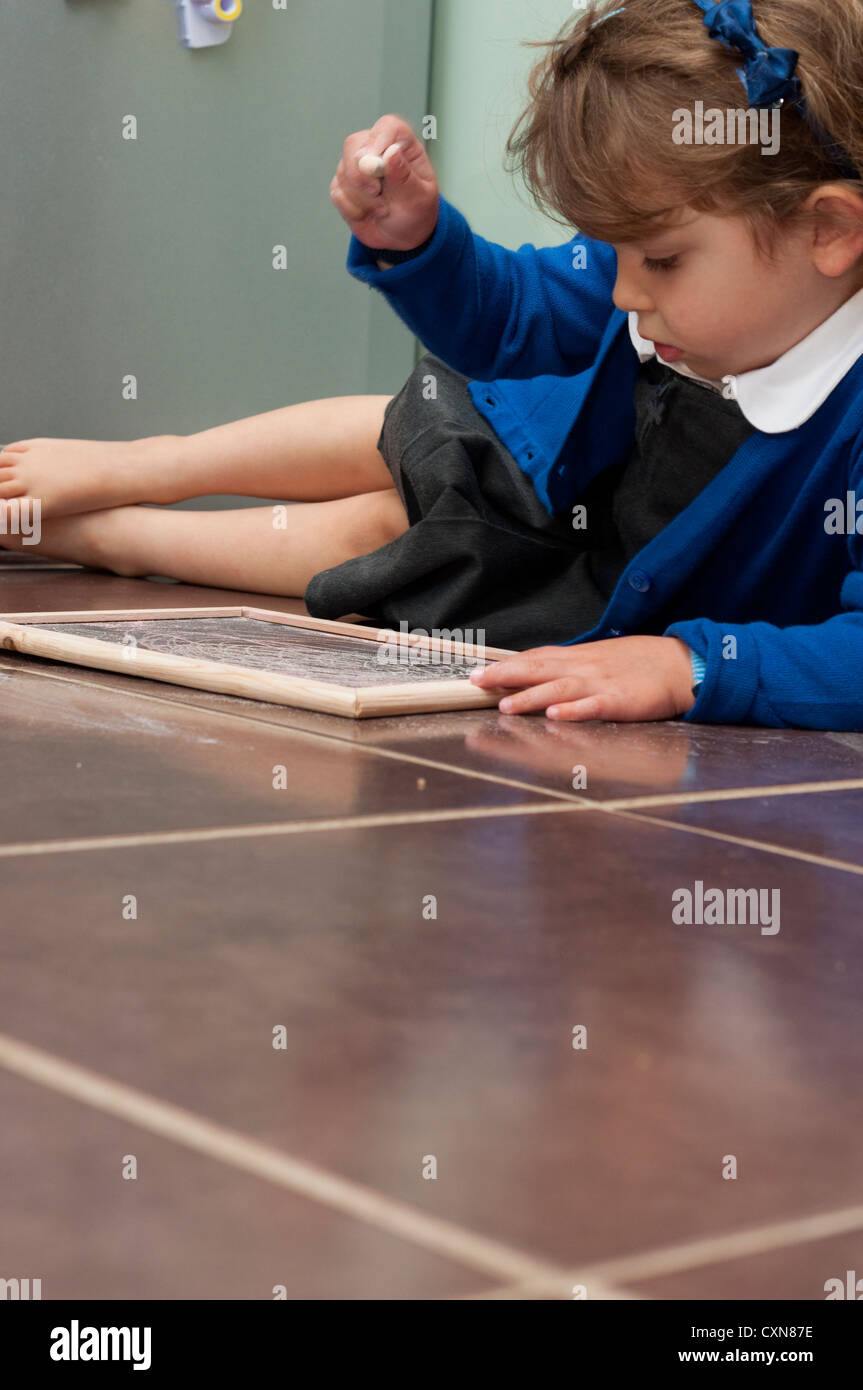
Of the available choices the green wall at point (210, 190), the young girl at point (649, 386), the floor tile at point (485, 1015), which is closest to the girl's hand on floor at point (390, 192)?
the young girl at point (649, 386)

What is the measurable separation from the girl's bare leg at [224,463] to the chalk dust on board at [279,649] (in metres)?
0.45

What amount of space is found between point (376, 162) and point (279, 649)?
14.3 inches

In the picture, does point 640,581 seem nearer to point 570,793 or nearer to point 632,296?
point 632,296

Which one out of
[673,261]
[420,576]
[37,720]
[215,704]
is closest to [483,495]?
[420,576]

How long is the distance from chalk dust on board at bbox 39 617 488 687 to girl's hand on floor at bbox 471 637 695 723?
0.22 feet

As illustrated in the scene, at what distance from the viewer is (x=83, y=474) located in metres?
1.75

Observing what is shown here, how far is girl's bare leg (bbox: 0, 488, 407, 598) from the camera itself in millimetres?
1695

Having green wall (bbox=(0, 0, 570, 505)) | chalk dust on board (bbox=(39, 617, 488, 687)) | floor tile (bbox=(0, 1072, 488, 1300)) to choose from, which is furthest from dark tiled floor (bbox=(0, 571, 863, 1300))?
green wall (bbox=(0, 0, 570, 505))

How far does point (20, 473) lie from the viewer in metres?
1.74

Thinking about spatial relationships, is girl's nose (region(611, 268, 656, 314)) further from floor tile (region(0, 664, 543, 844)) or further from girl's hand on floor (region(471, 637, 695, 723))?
floor tile (region(0, 664, 543, 844))

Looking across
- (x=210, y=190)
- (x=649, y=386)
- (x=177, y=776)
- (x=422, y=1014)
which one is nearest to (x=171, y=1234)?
(x=422, y=1014)

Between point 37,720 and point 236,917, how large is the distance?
0.38 m

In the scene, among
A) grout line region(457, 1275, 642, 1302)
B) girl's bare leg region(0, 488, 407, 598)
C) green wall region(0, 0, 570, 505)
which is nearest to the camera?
grout line region(457, 1275, 642, 1302)

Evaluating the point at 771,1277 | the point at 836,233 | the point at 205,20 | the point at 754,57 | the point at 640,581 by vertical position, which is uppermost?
the point at 205,20
